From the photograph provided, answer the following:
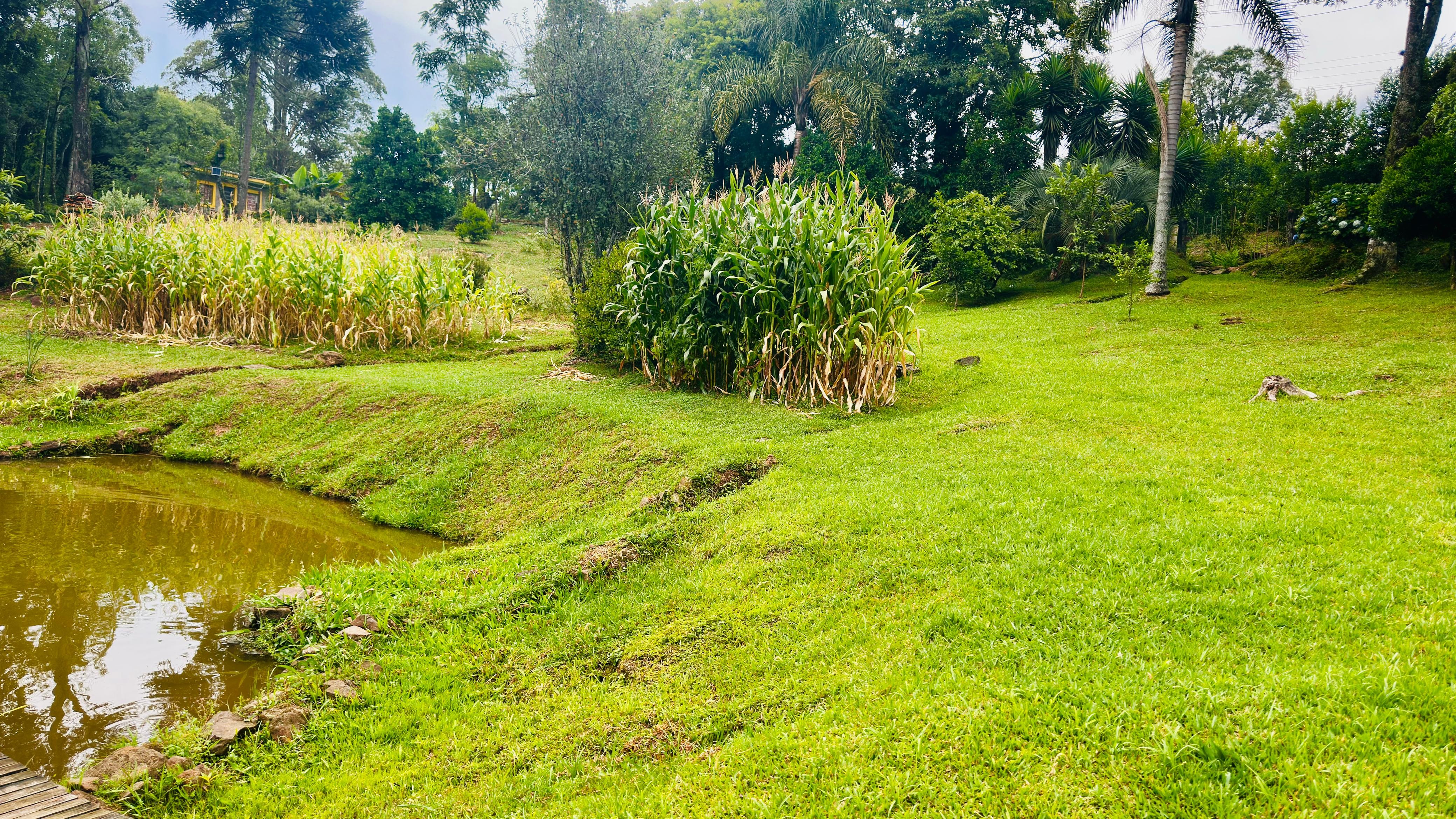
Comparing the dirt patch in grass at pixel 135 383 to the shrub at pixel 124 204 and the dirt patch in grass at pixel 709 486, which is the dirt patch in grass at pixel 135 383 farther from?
the shrub at pixel 124 204

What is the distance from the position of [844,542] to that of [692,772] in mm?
1925

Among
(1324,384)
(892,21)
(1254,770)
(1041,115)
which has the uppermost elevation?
(892,21)

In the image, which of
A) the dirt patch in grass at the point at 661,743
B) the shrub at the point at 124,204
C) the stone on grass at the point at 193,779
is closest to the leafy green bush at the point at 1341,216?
the dirt patch in grass at the point at 661,743

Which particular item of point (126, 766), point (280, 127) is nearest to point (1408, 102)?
point (126, 766)

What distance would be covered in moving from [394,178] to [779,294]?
31.8 m

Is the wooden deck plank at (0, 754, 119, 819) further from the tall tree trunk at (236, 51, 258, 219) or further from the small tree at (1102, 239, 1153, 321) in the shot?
the tall tree trunk at (236, 51, 258, 219)

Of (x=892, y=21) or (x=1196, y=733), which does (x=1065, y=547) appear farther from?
(x=892, y=21)

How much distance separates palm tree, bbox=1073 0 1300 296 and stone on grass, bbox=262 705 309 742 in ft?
62.0

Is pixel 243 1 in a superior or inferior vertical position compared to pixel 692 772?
superior

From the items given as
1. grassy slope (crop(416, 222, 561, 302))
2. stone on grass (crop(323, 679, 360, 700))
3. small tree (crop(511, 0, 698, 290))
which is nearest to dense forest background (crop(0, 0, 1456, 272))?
small tree (crop(511, 0, 698, 290))

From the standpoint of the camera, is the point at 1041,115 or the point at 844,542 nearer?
the point at 844,542

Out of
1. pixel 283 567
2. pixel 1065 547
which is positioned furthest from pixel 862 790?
pixel 283 567

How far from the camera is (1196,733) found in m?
2.69

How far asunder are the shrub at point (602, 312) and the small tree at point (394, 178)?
1031 inches
